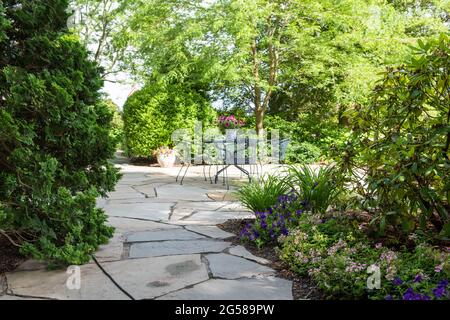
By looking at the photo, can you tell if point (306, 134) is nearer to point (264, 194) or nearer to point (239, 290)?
point (264, 194)

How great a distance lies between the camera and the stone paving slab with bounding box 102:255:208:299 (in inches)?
91.4

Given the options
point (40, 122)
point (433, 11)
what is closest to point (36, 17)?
point (40, 122)

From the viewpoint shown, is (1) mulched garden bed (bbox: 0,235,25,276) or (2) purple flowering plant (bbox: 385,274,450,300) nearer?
(2) purple flowering plant (bbox: 385,274,450,300)

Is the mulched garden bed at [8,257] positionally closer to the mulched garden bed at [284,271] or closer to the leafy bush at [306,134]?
the mulched garden bed at [284,271]

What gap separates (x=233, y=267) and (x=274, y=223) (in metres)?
0.65

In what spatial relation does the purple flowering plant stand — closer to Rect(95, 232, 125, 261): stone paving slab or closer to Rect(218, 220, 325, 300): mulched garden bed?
Rect(218, 220, 325, 300): mulched garden bed

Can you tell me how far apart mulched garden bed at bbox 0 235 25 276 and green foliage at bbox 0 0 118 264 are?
13cm

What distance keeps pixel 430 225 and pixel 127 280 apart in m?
2.35

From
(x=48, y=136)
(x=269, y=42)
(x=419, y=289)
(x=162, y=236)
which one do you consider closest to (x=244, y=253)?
(x=162, y=236)

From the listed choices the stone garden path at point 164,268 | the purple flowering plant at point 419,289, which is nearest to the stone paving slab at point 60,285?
the stone garden path at point 164,268

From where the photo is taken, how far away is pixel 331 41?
876 centimetres

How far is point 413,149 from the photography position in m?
2.48

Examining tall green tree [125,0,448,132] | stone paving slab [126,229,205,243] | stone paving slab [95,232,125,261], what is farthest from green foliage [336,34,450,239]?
tall green tree [125,0,448,132]
